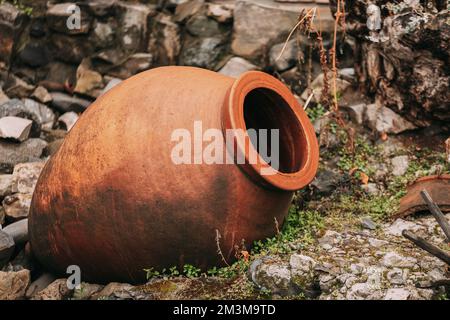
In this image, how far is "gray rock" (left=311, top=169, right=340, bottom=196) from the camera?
4.72 m

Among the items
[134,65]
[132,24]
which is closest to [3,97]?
[134,65]

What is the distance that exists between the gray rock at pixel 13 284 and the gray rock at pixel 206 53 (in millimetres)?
2913

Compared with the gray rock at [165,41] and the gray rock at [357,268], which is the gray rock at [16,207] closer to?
the gray rock at [165,41]

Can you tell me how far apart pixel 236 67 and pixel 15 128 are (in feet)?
6.78

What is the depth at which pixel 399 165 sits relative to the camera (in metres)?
4.93

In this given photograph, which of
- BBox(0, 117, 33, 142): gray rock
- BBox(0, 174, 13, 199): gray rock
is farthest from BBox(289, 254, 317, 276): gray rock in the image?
BBox(0, 117, 33, 142): gray rock

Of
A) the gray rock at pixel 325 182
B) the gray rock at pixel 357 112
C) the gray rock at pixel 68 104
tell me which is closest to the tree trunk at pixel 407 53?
the gray rock at pixel 357 112

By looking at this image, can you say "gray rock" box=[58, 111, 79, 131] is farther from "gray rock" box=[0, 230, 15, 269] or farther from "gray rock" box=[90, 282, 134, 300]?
"gray rock" box=[90, 282, 134, 300]

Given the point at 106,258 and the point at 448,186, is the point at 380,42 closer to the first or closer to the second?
the point at 448,186

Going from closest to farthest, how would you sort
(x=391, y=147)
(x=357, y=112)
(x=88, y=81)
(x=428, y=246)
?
(x=428, y=246)
(x=391, y=147)
(x=357, y=112)
(x=88, y=81)

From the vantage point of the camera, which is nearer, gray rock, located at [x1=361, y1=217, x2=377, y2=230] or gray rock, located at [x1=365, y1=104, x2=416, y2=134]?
gray rock, located at [x1=361, y1=217, x2=377, y2=230]

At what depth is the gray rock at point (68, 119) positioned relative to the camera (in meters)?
6.12

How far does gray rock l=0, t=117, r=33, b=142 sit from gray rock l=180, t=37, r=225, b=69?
1684 millimetres

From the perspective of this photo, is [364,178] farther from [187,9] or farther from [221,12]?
[187,9]
